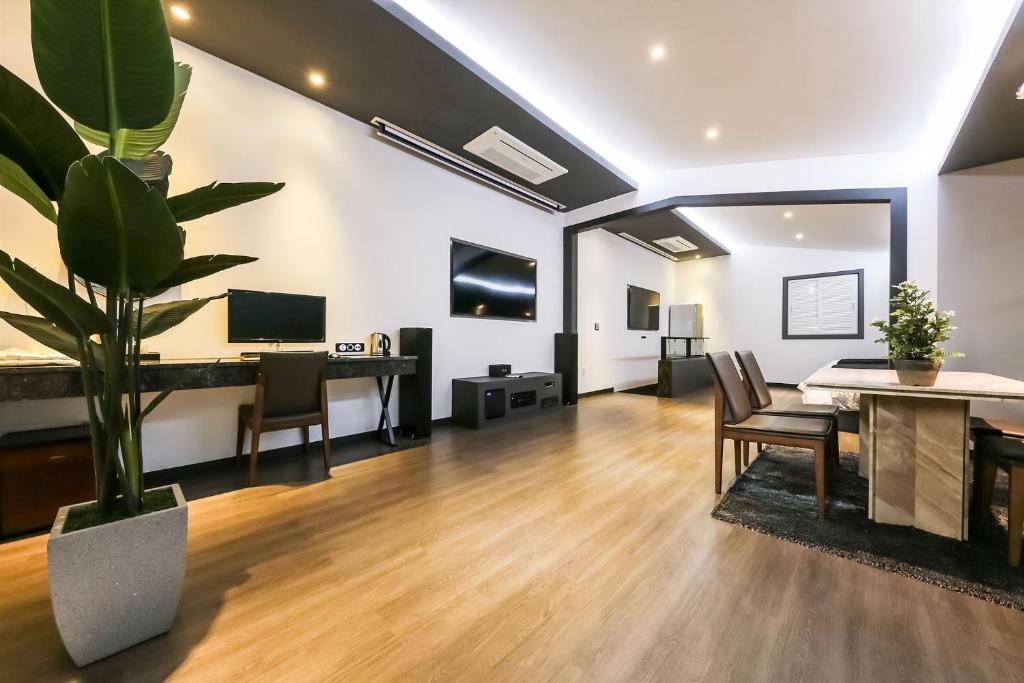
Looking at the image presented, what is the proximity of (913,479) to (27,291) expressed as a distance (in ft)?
11.5

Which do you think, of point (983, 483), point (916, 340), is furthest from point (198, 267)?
point (983, 483)

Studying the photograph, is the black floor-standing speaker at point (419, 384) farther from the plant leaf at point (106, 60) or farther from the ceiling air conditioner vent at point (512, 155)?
the plant leaf at point (106, 60)

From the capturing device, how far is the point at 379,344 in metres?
3.44

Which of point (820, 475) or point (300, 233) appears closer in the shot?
point (820, 475)

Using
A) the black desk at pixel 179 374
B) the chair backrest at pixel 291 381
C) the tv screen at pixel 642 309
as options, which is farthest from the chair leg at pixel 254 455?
the tv screen at pixel 642 309

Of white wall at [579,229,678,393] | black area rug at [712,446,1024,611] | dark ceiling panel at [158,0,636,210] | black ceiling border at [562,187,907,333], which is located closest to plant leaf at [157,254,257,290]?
dark ceiling panel at [158,0,636,210]

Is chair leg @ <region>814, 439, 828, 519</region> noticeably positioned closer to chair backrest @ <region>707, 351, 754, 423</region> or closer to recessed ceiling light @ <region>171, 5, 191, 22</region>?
chair backrest @ <region>707, 351, 754, 423</region>

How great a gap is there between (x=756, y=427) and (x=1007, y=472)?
35.6 inches

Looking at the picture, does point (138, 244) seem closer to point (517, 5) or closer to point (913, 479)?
point (517, 5)

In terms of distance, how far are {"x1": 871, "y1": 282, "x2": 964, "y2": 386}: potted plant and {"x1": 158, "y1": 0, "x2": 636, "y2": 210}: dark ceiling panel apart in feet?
9.14

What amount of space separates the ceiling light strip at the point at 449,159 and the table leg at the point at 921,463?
Answer: 12.4ft

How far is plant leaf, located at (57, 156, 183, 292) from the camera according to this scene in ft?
2.90

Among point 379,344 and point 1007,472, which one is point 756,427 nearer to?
point 1007,472

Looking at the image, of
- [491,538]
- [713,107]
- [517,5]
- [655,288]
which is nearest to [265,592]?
[491,538]
